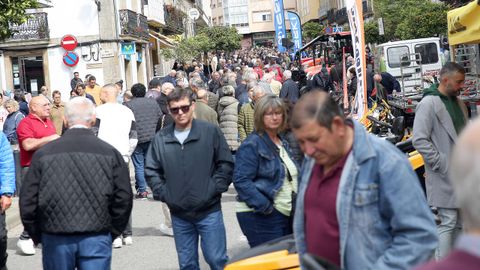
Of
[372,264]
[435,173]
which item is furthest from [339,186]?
[435,173]

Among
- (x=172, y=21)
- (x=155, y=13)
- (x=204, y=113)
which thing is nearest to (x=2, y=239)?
(x=204, y=113)

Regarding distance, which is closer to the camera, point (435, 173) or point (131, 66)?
point (435, 173)

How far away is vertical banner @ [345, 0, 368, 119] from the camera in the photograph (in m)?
12.0

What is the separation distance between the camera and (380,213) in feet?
11.1

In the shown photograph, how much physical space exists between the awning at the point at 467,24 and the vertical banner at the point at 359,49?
1.87 metres

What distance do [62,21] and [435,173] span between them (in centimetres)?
2728

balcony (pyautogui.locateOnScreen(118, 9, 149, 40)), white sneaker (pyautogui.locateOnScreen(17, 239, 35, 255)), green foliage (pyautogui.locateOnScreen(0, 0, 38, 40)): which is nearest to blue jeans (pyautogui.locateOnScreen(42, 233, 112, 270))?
white sneaker (pyautogui.locateOnScreen(17, 239, 35, 255))

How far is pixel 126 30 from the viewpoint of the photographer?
32.9 metres

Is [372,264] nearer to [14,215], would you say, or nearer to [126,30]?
[14,215]

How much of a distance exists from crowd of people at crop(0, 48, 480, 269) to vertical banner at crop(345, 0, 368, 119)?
5.33 meters

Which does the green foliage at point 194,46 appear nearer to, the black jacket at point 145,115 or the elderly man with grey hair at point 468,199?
the black jacket at point 145,115

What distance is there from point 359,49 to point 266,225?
6.63 meters

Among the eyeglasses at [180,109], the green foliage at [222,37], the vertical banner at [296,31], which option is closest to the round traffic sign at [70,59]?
the vertical banner at [296,31]

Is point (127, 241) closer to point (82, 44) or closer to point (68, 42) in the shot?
point (68, 42)
